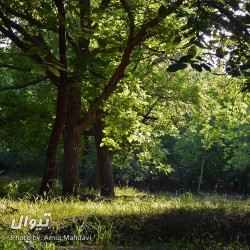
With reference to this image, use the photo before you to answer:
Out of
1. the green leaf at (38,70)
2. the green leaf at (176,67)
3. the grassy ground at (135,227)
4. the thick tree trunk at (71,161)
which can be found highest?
the green leaf at (176,67)

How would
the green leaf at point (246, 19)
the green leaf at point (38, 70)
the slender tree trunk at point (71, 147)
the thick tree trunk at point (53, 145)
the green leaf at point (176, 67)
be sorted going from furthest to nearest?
1. the slender tree trunk at point (71, 147)
2. the thick tree trunk at point (53, 145)
3. the green leaf at point (38, 70)
4. the green leaf at point (246, 19)
5. the green leaf at point (176, 67)

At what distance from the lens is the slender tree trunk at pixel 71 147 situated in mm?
12633

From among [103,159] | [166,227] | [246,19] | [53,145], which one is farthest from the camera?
[103,159]

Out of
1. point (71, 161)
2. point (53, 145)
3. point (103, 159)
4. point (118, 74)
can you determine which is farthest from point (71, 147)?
point (103, 159)

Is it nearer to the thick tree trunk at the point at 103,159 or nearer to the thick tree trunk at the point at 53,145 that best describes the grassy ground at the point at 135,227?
the thick tree trunk at the point at 53,145

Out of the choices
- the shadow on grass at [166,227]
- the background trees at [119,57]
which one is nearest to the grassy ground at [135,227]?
the shadow on grass at [166,227]

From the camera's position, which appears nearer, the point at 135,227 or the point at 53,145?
the point at 135,227

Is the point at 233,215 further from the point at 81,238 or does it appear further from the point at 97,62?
the point at 97,62

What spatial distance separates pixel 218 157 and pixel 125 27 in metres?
23.0

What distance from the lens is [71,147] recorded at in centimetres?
1263

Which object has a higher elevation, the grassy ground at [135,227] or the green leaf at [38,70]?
the green leaf at [38,70]

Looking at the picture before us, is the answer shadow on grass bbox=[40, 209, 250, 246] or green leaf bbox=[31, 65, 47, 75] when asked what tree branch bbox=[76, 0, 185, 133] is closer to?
shadow on grass bbox=[40, 209, 250, 246]

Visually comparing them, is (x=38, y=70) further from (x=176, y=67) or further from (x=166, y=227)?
(x=166, y=227)

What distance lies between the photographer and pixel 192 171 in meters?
34.0
